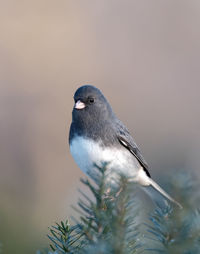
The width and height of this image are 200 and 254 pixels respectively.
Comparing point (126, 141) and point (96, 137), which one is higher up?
point (126, 141)

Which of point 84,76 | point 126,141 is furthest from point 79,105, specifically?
point 84,76

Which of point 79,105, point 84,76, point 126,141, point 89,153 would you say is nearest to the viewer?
point 89,153

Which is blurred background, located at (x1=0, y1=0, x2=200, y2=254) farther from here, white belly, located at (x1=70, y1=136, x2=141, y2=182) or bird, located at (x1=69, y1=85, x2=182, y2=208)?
white belly, located at (x1=70, y1=136, x2=141, y2=182)

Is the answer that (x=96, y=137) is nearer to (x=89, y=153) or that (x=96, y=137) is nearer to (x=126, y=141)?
(x=89, y=153)

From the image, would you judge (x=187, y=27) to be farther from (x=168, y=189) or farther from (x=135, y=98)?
(x=168, y=189)

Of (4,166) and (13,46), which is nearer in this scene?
(4,166)

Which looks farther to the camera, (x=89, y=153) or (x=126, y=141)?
(x=126, y=141)

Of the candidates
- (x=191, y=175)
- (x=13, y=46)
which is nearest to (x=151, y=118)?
Answer: (x=13, y=46)
